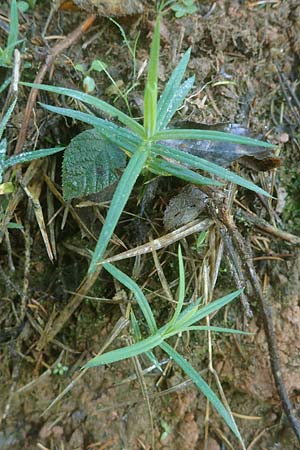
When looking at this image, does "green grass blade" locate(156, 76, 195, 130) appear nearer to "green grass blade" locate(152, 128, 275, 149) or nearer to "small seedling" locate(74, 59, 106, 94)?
"green grass blade" locate(152, 128, 275, 149)

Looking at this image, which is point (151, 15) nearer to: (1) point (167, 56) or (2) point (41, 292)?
(1) point (167, 56)

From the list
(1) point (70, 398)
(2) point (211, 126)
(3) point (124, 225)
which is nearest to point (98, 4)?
(2) point (211, 126)

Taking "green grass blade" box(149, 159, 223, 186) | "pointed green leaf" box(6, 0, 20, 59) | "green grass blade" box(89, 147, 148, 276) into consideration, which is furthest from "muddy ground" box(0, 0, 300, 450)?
"green grass blade" box(89, 147, 148, 276)

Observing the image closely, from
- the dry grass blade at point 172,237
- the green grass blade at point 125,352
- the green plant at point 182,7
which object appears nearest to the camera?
the green grass blade at point 125,352

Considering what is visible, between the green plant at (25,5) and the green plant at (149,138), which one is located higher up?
the green plant at (25,5)

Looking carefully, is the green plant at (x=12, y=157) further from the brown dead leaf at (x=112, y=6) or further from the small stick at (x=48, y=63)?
the brown dead leaf at (x=112, y=6)

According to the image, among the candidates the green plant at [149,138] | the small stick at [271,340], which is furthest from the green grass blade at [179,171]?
the small stick at [271,340]

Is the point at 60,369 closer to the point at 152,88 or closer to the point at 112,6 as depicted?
the point at 152,88
